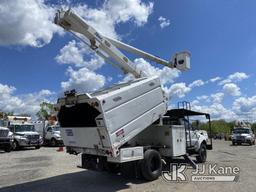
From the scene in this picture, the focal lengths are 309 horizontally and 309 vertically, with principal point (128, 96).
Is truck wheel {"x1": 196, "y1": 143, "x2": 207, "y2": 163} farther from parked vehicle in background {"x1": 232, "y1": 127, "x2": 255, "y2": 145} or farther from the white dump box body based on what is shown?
parked vehicle in background {"x1": 232, "y1": 127, "x2": 255, "y2": 145}

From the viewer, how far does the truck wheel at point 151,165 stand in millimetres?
9555

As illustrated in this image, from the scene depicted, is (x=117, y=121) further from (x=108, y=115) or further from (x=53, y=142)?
(x=53, y=142)

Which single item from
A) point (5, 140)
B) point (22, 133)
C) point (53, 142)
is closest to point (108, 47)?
point (5, 140)

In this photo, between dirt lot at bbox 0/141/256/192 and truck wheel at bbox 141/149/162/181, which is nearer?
dirt lot at bbox 0/141/256/192

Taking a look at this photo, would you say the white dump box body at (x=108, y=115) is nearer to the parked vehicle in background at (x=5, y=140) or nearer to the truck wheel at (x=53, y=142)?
the parked vehicle in background at (x=5, y=140)

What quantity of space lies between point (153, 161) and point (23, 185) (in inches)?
163

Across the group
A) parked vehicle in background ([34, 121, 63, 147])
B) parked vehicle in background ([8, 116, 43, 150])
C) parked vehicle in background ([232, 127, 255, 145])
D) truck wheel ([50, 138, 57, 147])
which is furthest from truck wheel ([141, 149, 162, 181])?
parked vehicle in background ([232, 127, 255, 145])

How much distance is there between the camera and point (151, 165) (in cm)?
994

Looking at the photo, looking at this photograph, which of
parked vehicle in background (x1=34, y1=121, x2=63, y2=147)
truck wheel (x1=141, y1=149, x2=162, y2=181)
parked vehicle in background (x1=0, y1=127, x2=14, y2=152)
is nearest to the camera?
truck wheel (x1=141, y1=149, x2=162, y2=181)

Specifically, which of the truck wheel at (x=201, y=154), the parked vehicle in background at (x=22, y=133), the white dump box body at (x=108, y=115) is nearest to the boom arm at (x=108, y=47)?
the white dump box body at (x=108, y=115)

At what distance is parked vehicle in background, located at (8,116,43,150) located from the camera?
82.4 ft

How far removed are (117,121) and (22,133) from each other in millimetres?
18817

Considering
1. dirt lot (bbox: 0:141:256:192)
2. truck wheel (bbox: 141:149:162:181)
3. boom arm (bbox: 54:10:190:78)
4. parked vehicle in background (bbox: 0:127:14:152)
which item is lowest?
dirt lot (bbox: 0:141:256:192)

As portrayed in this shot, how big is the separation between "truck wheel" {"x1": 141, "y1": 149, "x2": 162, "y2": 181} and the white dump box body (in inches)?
34.0
